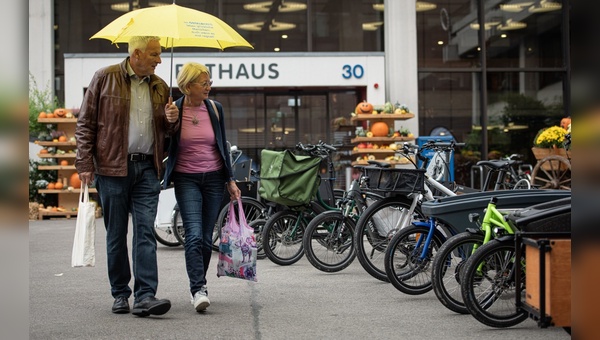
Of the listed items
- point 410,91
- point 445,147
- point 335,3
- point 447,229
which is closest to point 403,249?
point 447,229

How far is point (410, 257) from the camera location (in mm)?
6129

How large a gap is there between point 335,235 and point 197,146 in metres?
2.29

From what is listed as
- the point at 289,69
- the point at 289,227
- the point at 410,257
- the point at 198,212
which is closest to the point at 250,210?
the point at 289,227

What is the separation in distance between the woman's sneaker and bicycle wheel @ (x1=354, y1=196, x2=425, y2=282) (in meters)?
1.70

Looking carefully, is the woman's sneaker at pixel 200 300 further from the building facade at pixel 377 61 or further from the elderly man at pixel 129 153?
the building facade at pixel 377 61

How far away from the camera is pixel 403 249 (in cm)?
612

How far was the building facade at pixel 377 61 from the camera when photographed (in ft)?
58.8

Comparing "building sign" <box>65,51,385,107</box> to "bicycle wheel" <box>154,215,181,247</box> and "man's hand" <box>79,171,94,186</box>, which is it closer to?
"bicycle wheel" <box>154,215,181,247</box>

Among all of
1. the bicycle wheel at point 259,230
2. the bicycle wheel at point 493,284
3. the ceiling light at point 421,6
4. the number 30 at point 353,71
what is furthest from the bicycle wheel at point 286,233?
the ceiling light at point 421,6

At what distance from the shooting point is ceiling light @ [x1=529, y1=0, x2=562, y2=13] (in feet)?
63.1

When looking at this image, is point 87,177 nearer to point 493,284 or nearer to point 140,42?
point 140,42

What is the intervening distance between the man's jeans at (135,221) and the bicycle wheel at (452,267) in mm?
1974

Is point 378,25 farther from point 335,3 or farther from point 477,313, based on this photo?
point 477,313
